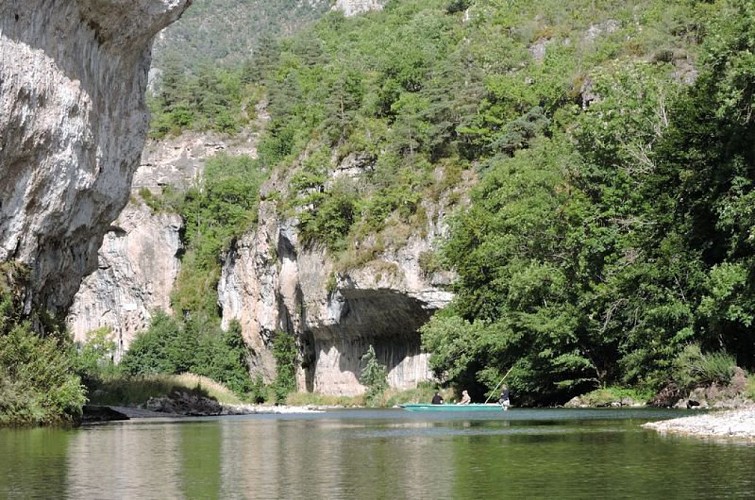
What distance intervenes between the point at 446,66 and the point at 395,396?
25101 mm

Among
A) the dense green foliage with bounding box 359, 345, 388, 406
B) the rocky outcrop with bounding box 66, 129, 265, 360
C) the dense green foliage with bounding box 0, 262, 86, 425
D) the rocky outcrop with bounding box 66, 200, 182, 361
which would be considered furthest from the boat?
the rocky outcrop with bounding box 66, 200, 182, 361

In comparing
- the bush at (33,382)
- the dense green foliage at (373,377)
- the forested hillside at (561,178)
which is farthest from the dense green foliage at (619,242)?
the bush at (33,382)

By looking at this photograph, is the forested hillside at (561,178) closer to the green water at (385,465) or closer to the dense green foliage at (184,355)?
the green water at (385,465)

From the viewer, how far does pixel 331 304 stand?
242ft

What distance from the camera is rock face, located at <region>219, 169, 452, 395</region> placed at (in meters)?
69.4

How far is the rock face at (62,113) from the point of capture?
111 feet

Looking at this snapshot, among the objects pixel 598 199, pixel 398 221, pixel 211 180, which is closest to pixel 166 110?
pixel 211 180

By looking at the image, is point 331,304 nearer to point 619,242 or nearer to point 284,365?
point 284,365

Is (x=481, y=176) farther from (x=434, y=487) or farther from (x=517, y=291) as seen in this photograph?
(x=434, y=487)

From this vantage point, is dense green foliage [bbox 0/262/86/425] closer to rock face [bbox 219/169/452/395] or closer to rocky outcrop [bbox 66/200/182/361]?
rock face [bbox 219/169/452/395]

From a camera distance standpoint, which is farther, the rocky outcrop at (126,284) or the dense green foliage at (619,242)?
the rocky outcrop at (126,284)

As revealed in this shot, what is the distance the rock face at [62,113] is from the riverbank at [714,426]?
20407 mm

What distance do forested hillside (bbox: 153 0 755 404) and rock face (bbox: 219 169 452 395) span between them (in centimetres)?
152

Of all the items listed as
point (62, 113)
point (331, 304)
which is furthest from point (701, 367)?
point (331, 304)
